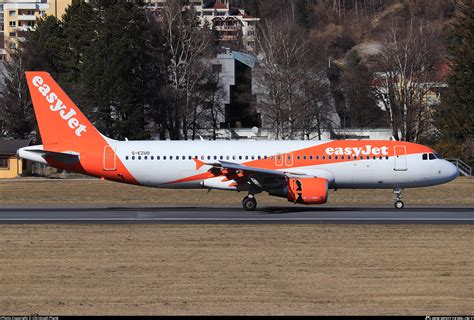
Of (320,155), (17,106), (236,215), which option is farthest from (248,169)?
(17,106)

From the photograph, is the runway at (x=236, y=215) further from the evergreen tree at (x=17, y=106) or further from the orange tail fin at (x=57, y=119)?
the evergreen tree at (x=17, y=106)

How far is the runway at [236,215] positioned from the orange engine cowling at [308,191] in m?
0.62

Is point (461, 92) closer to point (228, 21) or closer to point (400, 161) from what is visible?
point (400, 161)

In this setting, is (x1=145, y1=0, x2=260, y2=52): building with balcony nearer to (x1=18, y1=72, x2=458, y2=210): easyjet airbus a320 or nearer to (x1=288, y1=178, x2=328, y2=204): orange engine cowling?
(x1=18, y1=72, x2=458, y2=210): easyjet airbus a320

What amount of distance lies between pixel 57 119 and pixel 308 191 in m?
12.2

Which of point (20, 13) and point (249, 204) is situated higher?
point (20, 13)

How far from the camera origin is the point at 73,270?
2544 cm

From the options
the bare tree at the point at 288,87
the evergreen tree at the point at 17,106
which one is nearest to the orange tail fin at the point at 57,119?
the bare tree at the point at 288,87

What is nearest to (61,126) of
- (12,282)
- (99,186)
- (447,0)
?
(99,186)

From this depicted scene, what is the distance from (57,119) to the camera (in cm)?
4512

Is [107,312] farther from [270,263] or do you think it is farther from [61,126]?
[61,126]

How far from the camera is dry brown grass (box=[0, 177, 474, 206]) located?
163ft

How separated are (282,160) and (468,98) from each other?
45.8 meters

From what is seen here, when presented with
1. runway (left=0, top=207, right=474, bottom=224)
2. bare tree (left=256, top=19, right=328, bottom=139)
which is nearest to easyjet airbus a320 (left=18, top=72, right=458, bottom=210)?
runway (left=0, top=207, right=474, bottom=224)
